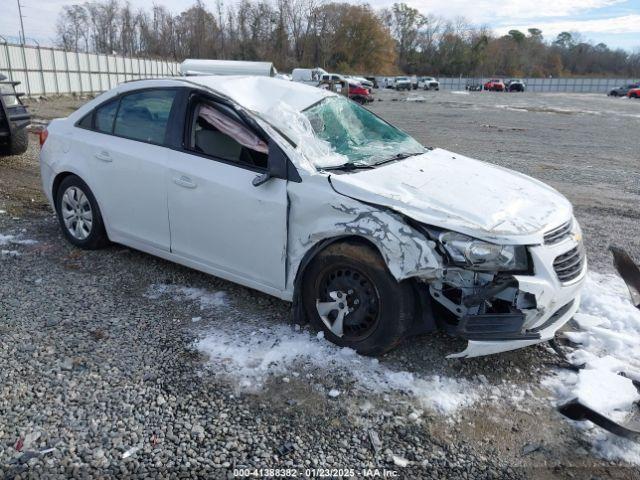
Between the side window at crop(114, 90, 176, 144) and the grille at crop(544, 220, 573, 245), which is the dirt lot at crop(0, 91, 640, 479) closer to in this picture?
the grille at crop(544, 220, 573, 245)

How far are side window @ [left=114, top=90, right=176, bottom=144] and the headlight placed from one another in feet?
8.05

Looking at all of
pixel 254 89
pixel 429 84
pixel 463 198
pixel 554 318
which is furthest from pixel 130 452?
pixel 429 84

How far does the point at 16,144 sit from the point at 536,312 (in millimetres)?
8450

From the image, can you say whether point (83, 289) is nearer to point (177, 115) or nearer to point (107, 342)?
point (107, 342)

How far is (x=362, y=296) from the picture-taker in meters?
3.33

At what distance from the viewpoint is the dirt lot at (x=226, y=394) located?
102 inches

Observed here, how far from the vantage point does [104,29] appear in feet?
269

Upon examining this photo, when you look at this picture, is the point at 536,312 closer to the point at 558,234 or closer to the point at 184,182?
the point at 558,234

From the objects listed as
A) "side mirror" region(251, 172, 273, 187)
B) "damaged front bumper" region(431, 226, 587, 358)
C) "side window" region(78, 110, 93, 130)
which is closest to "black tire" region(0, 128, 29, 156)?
"side window" region(78, 110, 93, 130)

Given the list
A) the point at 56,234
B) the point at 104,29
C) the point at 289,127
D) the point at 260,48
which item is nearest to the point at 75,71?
the point at 56,234

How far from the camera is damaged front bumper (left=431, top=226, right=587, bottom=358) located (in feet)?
9.91

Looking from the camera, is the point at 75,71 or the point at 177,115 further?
the point at 75,71

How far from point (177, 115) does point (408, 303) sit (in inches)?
92.2

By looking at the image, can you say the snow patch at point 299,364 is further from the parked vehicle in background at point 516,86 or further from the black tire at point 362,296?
the parked vehicle in background at point 516,86
